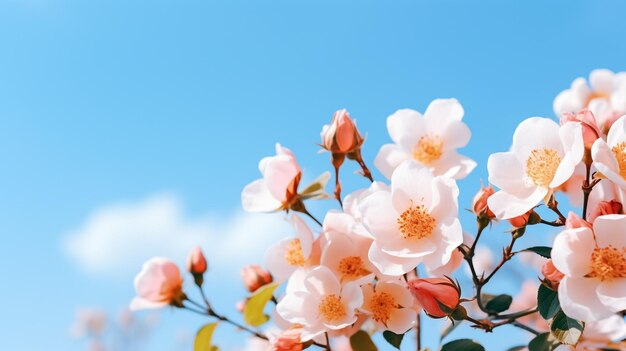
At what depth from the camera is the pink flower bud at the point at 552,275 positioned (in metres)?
0.92

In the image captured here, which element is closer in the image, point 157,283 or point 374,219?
point 374,219

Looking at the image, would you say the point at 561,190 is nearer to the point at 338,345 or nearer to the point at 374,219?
the point at 374,219

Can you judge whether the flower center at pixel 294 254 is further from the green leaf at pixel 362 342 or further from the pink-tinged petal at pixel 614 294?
the pink-tinged petal at pixel 614 294

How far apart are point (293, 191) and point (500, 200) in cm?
42

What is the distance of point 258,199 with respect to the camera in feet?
4.36

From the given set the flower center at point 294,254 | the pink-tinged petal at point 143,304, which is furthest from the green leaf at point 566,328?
the pink-tinged petal at point 143,304

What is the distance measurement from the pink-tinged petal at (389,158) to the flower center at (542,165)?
0.32 metres

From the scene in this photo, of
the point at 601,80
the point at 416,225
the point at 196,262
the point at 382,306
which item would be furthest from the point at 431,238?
the point at 601,80

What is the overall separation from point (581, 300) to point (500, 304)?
1.12ft

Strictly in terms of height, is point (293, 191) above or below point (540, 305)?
above

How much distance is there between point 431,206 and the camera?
1.06m

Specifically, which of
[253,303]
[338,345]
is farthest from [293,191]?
[338,345]

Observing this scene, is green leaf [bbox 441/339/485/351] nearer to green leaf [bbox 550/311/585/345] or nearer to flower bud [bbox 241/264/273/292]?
green leaf [bbox 550/311/585/345]

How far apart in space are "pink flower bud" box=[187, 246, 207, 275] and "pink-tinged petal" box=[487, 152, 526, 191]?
0.71 metres
